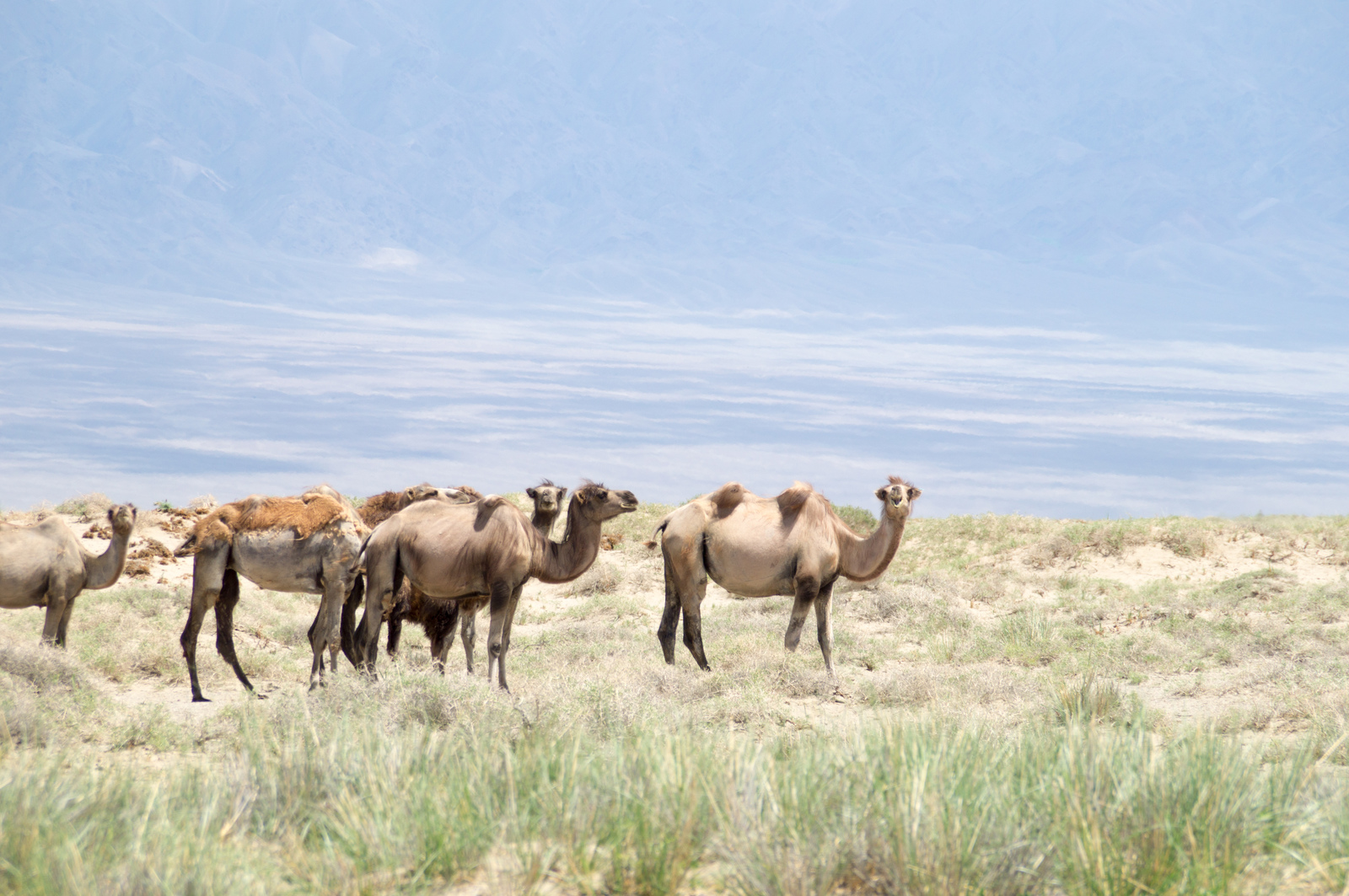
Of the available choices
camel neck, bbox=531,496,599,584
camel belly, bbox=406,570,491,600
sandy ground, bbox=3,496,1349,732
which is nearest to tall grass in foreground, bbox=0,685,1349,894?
sandy ground, bbox=3,496,1349,732

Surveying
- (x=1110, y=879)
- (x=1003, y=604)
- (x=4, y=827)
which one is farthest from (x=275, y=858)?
(x=1003, y=604)

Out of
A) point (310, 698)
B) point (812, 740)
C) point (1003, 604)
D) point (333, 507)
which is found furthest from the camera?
point (1003, 604)

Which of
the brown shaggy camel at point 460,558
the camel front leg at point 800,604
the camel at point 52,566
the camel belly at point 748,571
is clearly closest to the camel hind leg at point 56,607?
the camel at point 52,566

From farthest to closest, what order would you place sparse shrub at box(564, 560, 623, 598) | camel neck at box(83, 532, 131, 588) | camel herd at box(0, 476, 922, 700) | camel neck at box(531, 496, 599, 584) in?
sparse shrub at box(564, 560, 623, 598) → camel neck at box(83, 532, 131, 588) → camel neck at box(531, 496, 599, 584) → camel herd at box(0, 476, 922, 700)

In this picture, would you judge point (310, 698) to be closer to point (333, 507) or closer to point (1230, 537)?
point (333, 507)

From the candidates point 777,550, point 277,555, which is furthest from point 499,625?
point 777,550

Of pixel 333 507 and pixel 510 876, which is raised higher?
pixel 333 507

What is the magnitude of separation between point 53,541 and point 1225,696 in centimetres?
1220

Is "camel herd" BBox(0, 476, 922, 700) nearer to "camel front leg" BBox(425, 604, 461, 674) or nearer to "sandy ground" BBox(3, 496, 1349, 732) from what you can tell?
"camel front leg" BBox(425, 604, 461, 674)

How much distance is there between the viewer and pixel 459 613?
12695mm

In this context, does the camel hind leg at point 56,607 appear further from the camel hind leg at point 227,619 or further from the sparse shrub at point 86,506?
the sparse shrub at point 86,506

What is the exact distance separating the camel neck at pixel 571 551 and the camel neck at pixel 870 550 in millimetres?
2918

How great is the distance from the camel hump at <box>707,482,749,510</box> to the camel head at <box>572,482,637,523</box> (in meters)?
1.48

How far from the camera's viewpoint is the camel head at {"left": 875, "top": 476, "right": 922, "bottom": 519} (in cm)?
1220
